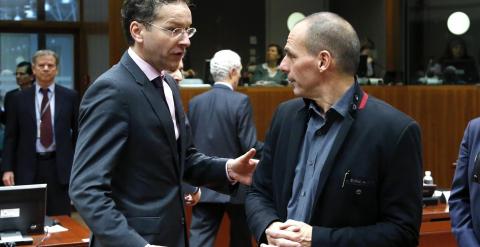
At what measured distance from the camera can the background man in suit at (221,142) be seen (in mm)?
5707

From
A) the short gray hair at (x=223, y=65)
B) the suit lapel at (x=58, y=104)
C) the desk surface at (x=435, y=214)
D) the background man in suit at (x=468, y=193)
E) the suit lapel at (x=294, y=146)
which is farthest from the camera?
the suit lapel at (x=58, y=104)

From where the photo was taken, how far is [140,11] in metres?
2.77

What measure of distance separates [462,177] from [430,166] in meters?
5.13

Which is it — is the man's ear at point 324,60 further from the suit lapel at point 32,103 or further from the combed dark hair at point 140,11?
the suit lapel at point 32,103

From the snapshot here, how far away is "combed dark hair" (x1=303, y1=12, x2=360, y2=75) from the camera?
8.05 feet

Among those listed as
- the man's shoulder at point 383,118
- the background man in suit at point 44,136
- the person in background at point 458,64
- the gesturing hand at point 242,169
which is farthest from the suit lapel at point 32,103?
the person in background at point 458,64

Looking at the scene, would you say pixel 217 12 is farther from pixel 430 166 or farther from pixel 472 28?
pixel 430 166

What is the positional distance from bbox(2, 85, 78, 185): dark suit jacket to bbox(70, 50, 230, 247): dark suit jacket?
352cm

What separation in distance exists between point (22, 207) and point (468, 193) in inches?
84.5

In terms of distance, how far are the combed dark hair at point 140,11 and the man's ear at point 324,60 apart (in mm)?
606

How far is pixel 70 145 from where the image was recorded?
626 centimetres

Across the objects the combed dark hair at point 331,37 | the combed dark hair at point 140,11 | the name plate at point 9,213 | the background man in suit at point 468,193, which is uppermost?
the combed dark hair at point 140,11

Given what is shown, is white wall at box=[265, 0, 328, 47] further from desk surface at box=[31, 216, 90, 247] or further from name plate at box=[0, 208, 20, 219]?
name plate at box=[0, 208, 20, 219]

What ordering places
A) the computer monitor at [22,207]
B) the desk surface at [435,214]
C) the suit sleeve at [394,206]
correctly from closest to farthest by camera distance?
the suit sleeve at [394,206]
the computer monitor at [22,207]
the desk surface at [435,214]
